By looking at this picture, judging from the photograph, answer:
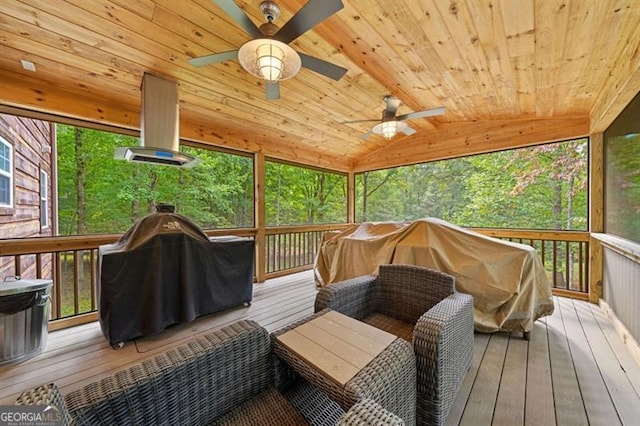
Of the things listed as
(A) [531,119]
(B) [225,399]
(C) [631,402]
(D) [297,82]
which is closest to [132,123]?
(D) [297,82]

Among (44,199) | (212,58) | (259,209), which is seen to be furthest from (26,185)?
(212,58)

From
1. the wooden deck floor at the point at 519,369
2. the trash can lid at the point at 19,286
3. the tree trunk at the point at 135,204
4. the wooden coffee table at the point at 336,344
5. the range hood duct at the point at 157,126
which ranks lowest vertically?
the wooden deck floor at the point at 519,369

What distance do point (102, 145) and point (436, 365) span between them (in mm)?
5189

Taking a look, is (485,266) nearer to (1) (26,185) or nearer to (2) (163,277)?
(2) (163,277)

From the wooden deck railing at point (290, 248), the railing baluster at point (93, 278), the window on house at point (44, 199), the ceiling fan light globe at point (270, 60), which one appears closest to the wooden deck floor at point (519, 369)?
the railing baluster at point (93, 278)

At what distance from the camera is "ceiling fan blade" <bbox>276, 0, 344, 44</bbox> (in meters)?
1.50

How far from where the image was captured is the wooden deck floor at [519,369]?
63.9 inches

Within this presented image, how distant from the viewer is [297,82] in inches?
128

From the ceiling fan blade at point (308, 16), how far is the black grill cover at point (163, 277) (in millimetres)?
2225

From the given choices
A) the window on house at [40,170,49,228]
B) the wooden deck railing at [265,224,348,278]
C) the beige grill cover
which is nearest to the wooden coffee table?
the beige grill cover

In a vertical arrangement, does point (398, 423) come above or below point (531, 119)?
below

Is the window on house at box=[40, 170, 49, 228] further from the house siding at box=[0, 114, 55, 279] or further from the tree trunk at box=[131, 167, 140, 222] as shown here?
the tree trunk at box=[131, 167, 140, 222]

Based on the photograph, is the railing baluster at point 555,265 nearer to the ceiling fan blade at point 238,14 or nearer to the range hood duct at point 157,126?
the ceiling fan blade at point 238,14

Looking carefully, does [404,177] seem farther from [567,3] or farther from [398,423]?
[398,423]
